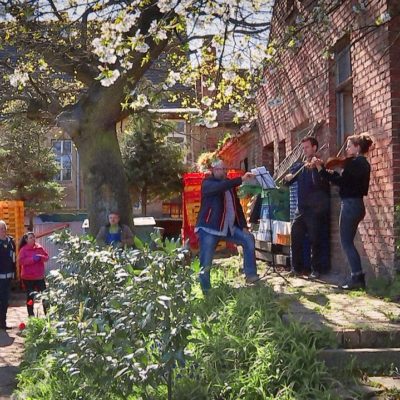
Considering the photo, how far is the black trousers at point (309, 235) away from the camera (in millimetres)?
8359

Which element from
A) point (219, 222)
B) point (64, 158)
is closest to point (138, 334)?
point (219, 222)

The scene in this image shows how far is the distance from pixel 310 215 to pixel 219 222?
147cm

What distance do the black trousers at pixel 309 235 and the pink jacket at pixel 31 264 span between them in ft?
17.7

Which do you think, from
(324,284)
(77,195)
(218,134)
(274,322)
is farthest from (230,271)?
(77,195)

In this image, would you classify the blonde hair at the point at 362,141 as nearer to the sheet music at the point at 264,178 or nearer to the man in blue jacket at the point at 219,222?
the man in blue jacket at the point at 219,222

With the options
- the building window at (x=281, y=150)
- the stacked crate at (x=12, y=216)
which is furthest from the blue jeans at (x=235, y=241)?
the stacked crate at (x=12, y=216)

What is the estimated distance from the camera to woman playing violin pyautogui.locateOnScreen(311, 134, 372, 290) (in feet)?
23.0

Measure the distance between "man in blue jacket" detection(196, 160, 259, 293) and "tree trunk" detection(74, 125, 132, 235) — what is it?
3.69 m

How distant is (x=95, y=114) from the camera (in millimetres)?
10664

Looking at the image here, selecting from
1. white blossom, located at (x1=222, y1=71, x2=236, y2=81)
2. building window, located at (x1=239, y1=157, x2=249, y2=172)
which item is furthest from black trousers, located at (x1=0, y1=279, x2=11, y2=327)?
building window, located at (x1=239, y1=157, x2=249, y2=172)

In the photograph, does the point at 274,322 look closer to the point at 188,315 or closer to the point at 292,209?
the point at 188,315

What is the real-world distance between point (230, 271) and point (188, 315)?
5.47 metres

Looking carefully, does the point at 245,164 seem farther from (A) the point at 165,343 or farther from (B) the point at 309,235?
(A) the point at 165,343

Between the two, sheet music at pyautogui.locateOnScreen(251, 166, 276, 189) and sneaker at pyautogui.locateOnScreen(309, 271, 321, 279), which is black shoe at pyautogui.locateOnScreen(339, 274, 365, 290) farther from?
sheet music at pyautogui.locateOnScreen(251, 166, 276, 189)
